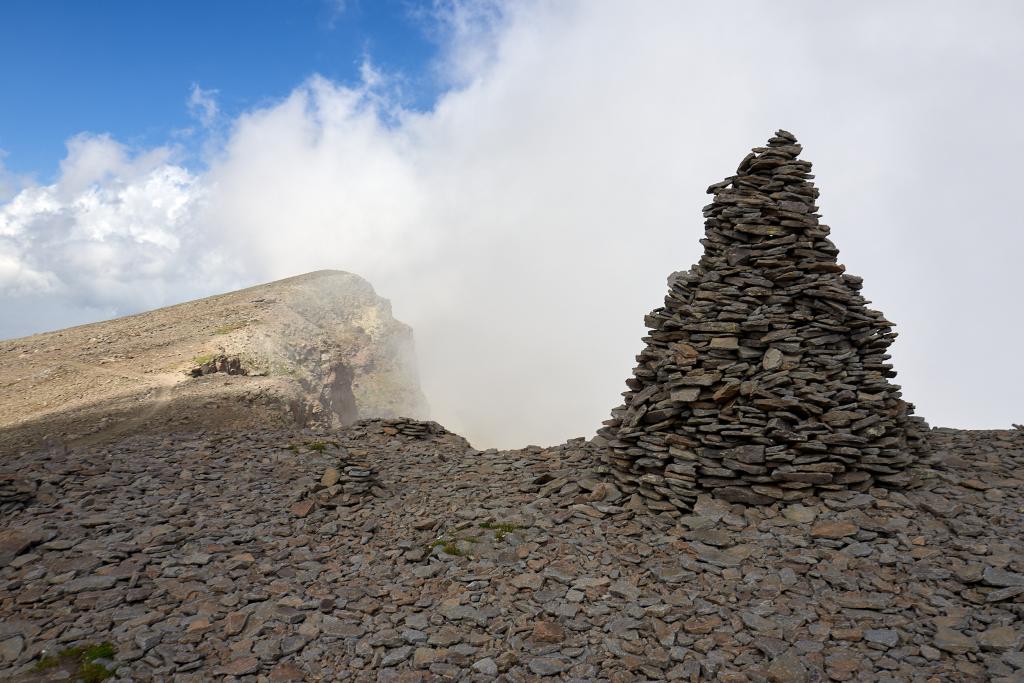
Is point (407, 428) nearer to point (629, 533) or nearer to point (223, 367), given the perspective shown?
point (629, 533)

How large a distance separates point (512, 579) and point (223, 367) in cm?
1979

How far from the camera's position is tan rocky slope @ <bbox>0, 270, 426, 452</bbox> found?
70.0ft

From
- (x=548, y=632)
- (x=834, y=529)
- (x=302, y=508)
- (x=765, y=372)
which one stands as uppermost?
(x=765, y=372)

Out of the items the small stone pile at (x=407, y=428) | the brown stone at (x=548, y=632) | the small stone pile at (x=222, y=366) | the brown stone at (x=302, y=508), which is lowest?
the brown stone at (x=548, y=632)

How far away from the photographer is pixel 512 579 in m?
11.8

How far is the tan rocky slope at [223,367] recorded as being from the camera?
21.3 metres

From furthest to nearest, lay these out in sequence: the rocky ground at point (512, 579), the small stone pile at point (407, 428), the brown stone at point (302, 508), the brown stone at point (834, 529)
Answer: the small stone pile at point (407, 428), the brown stone at point (302, 508), the brown stone at point (834, 529), the rocky ground at point (512, 579)

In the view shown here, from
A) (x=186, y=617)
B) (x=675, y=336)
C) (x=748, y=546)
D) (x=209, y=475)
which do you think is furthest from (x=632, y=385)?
(x=209, y=475)

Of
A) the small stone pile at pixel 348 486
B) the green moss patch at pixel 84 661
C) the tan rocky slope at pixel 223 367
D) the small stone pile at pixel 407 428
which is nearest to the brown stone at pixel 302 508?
the small stone pile at pixel 348 486

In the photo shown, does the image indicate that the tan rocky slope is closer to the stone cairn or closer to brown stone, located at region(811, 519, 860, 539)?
the stone cairn

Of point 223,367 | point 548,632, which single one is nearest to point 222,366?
point 223,367

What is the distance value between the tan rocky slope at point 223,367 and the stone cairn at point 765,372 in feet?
46.5

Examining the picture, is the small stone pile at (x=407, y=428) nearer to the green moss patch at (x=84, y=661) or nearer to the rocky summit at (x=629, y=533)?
the rocky summit at (x=629, y=533)

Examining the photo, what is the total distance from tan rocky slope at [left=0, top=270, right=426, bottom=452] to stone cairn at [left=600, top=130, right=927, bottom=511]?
14.2 meters
